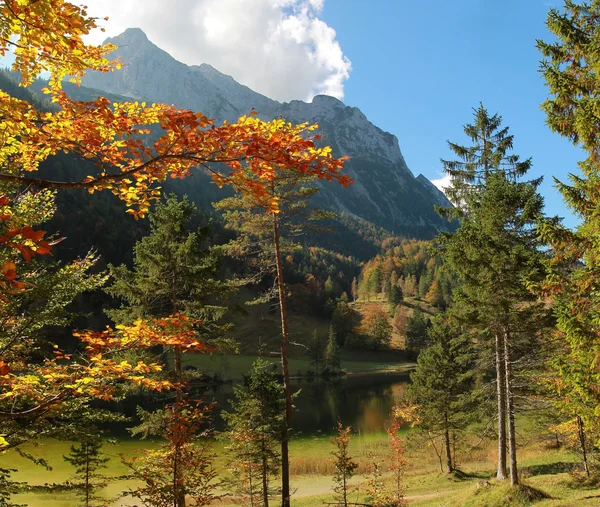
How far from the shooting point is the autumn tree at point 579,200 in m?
7.67

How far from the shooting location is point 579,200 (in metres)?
8.15

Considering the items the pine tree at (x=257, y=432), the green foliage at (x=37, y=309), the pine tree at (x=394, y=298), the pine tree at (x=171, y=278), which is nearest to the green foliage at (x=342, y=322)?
the pine tree at (x=394, y=298)

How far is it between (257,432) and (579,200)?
41.1 feet

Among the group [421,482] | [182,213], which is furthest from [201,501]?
[421,482]

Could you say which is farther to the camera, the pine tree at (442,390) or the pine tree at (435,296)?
the pine tree at (435,296)

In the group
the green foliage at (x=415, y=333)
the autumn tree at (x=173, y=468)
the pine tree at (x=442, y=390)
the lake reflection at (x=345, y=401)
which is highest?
the autumn tree at (x=173, y=468)

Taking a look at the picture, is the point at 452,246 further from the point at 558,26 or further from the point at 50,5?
the point at 50,5

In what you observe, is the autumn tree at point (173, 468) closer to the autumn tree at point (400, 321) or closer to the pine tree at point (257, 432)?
the pine tree at point (257, 432)

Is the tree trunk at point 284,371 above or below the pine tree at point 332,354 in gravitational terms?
above

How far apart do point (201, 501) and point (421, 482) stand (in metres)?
16.6

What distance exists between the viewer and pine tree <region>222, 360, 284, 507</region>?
14531 mm

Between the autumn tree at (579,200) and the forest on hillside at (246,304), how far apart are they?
44mm

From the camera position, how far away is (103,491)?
19.3 meters

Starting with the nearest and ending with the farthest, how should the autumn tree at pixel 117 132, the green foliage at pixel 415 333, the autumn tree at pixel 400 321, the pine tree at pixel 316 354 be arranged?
1. the autumn tree at pixel 117 132
2. the pine tree at pixel 316 354
3. the green foliage at pixel 415 333
4. the autumn tree at pixel 400 321
